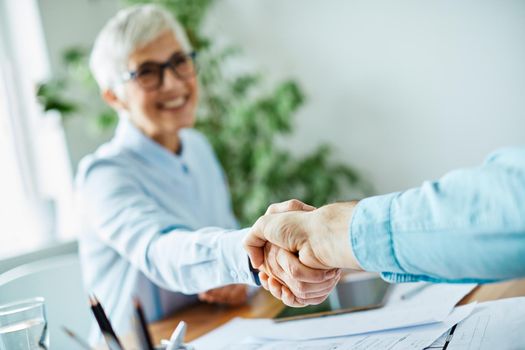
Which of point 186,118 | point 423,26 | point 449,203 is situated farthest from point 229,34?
point 449,203

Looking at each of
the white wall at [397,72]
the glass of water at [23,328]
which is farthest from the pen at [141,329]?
the white wall at [397,72]

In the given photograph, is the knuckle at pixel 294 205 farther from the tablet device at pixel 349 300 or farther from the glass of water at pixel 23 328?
the glass of water at pixel 23 328

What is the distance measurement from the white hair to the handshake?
0.89 m

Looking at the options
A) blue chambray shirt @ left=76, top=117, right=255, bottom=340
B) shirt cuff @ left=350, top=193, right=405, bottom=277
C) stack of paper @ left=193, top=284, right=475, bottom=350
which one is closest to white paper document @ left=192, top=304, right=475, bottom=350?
stack of paper @ left=193, top=284, right=475, bottom=350

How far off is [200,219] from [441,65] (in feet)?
6.43

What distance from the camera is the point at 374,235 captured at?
27.3 inches

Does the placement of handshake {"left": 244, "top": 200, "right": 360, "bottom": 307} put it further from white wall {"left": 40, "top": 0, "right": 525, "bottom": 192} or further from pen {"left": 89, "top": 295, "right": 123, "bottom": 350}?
white wall {"left": 40, "top": 0, "right": 525, "bottom": 192}

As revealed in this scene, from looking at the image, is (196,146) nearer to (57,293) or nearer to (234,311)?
(57,293)

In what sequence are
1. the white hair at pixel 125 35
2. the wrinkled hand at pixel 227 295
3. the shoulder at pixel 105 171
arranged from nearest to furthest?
the wrinkled hand at pixel 227 295, the shoulder at pixel 105 171, the white hair at pixel 125 35

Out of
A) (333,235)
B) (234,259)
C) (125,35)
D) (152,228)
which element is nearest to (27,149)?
(125,35)

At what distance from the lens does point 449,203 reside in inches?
24.9

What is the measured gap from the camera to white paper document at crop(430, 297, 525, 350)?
0.81 meters

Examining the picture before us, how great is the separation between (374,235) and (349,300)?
56 centimetres

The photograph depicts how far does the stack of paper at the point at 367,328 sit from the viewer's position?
92 centimetres
